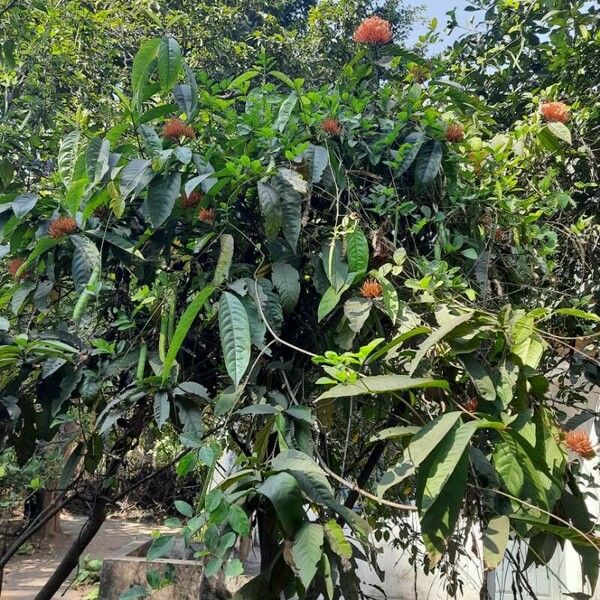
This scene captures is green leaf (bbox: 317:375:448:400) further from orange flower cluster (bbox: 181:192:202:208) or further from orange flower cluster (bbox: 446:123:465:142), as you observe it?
orange flower cluster (bbox: 446:123:465:142)

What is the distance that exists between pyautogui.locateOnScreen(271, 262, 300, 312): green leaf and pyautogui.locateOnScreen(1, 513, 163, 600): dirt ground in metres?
3.30

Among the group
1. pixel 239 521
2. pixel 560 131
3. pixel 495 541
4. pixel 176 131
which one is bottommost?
pixel 239 521

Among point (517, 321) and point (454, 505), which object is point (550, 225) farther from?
point (454, 505)

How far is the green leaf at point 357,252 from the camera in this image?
47.5 inches

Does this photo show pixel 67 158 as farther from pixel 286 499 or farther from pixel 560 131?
pixel 560 131

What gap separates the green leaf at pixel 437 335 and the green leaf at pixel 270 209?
0.38 meters

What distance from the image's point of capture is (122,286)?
1.50 m

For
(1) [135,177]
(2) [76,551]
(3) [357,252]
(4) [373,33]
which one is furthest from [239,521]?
(4) [373,33]

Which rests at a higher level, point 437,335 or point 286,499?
point 437,335

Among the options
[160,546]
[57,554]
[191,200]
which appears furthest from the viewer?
[57,554]

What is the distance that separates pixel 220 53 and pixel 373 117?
3.40 m

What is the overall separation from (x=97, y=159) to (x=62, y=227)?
6.1 inches

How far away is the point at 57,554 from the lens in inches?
246

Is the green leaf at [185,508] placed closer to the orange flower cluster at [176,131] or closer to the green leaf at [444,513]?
the green leaf at [444,513]
